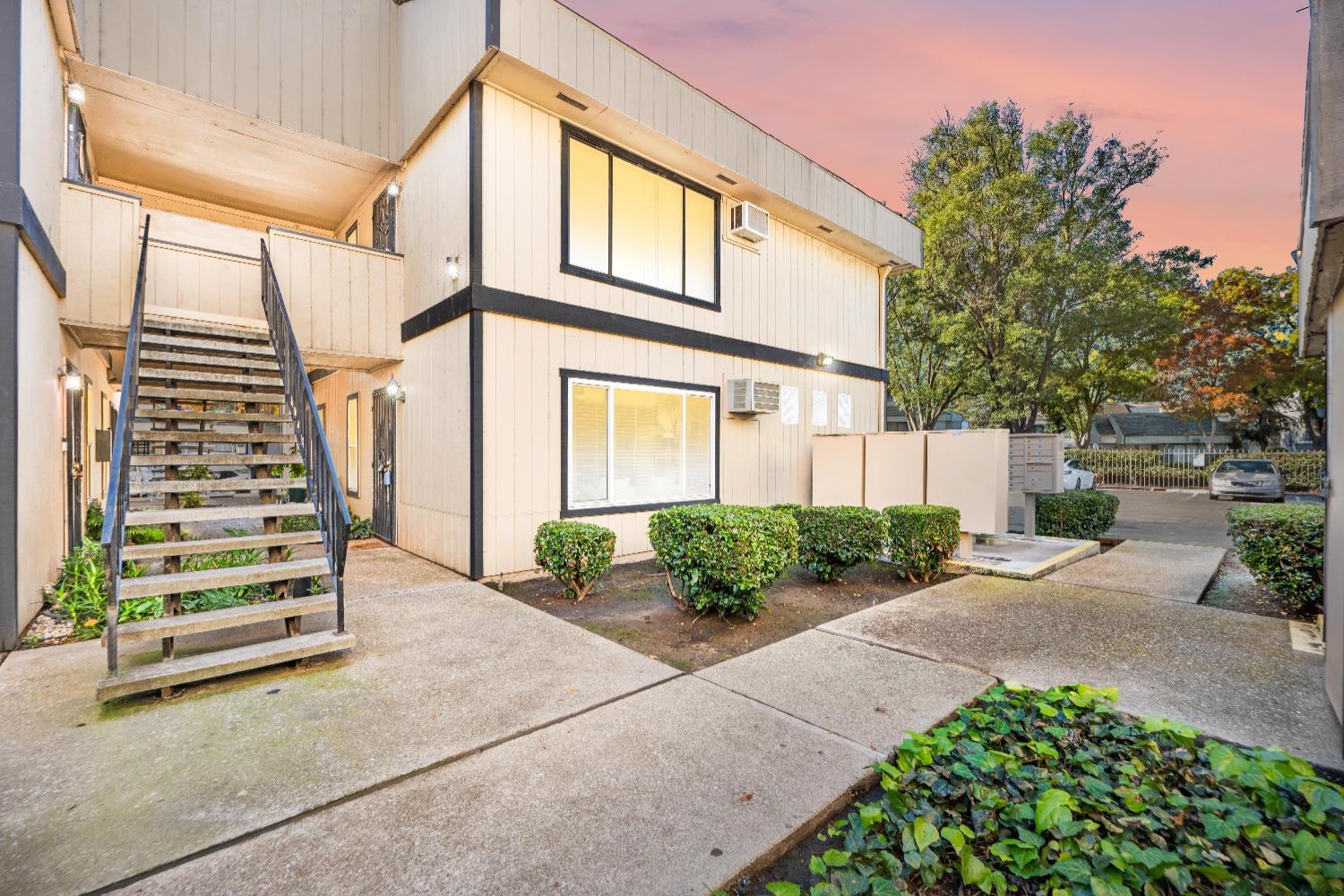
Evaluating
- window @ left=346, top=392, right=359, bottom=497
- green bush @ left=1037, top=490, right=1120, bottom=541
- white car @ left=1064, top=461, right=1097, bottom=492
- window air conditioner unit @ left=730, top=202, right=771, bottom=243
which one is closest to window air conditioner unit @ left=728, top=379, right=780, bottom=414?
window air conditioner unit @ left=730, top=202, right=771, bottom=243

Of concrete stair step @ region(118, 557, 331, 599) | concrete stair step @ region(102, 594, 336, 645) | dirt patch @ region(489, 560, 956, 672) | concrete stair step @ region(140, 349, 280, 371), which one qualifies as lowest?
dirt patch @ region(489, 560, 956, 672)

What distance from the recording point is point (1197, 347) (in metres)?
19.2

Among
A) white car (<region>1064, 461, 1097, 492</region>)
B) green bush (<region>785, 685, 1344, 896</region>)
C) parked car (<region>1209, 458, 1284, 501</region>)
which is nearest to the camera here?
green bush (<region>785, 685, 1344, 896</region>)

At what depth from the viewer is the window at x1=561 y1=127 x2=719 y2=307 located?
6684 millimetres

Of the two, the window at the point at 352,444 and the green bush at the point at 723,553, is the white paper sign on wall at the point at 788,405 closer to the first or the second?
the green bush at the point at 723,553

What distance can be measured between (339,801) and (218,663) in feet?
5.65

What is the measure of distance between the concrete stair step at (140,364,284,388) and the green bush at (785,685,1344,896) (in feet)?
21.2

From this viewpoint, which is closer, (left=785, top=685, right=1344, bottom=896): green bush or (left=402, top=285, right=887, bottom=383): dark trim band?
(left=785, top=685, right=1344, bottom=896): green bush

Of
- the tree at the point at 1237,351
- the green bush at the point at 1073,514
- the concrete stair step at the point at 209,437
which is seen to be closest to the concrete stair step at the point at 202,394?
the concrete stair step at the point at 209,437

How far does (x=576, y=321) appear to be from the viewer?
656 centimetres

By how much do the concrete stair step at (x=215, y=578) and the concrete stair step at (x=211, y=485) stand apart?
2.59 feet

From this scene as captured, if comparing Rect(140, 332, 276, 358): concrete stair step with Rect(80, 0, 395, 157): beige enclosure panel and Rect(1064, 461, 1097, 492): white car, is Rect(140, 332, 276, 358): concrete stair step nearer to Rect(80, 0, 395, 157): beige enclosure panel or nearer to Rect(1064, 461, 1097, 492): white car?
Rect(80, 0, 395, 157): beige enclosure panel

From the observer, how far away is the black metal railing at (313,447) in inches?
144

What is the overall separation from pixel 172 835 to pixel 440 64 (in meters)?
7.34
